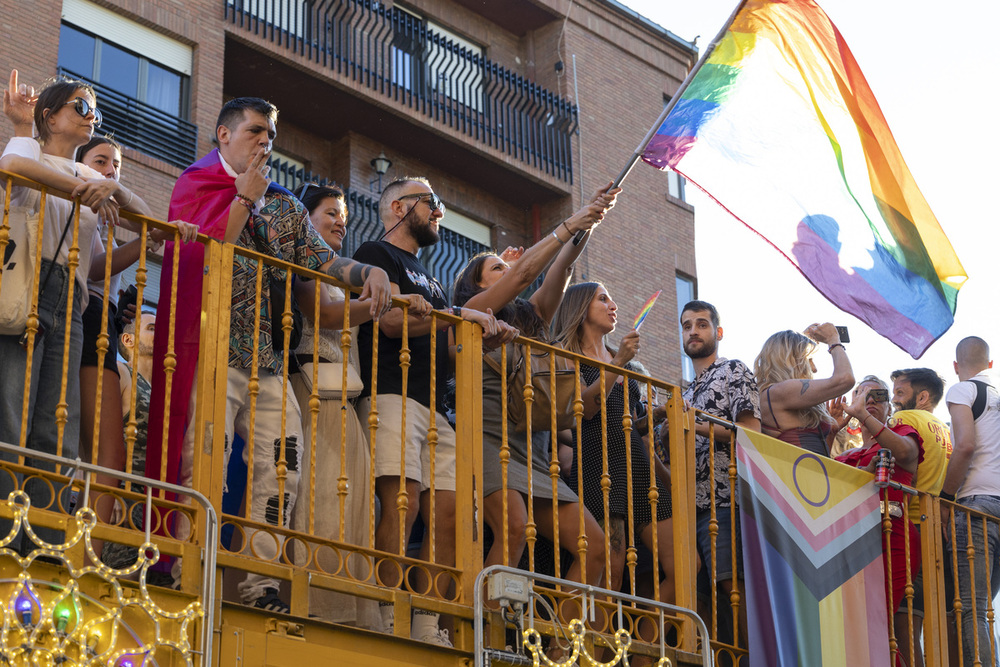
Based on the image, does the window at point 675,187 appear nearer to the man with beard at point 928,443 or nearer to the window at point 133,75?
the window at point 133,75

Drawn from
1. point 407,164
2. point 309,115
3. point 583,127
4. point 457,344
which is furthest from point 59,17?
point 457,344

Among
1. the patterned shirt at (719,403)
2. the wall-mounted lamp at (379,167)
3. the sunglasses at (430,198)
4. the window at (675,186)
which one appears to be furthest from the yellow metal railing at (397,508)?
the window at (675,186)

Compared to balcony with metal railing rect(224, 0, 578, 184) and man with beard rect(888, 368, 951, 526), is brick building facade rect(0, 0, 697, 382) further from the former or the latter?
man with beard rect(888, 368, 951, 526)

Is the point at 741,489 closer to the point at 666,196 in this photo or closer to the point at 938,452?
the point at 938,452

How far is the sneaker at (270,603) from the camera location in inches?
221

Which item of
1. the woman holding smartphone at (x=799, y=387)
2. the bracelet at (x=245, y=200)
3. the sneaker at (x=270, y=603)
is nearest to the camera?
the sneaker at (x=270, y=603)

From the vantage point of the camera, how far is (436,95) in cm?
1950

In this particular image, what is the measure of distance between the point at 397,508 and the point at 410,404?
0.52m

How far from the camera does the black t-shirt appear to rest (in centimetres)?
667

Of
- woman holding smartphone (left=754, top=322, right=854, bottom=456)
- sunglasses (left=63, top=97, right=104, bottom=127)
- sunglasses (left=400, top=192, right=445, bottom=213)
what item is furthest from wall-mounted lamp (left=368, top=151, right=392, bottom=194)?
sunglasses (left=63, top=97, right=104, bottom=127)

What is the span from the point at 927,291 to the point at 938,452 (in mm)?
986

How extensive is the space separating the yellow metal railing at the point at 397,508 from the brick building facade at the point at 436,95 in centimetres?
940

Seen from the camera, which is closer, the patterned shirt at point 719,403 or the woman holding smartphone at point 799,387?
the patterned shirt at point 719,403

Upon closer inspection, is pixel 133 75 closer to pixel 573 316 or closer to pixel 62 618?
pixel 573 316
